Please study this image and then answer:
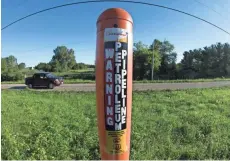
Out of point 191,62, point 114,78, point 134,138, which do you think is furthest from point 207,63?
point 114,78

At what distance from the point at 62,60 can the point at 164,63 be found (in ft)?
50.4

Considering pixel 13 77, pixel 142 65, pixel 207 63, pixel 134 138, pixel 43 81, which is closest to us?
pixel 134 138

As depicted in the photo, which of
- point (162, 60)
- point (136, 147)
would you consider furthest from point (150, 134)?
point (162, 60)

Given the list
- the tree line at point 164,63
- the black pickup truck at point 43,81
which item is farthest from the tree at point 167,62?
the black pickup truck at point 43,81

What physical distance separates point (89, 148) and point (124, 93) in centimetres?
188

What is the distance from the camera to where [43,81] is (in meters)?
16.5

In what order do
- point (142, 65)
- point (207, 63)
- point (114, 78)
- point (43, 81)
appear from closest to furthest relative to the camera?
1. point (114, 78)
2. point (43, 81)
3. point (142, 65)
4. point (207, 63)

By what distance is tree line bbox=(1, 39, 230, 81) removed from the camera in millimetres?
30984

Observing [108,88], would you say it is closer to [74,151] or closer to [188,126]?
[74,151]

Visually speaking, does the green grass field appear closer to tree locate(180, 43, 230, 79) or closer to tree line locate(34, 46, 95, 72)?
tree line locate(34, 46, 95, 72)

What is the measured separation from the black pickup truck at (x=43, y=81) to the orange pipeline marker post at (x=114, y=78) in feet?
47.9

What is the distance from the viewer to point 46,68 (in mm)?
28953

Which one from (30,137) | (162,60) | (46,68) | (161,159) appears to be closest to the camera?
(161,159)

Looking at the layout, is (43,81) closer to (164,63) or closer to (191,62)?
(164,63)
